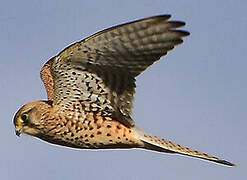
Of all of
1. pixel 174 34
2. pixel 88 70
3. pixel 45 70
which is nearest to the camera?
pixel 174 34

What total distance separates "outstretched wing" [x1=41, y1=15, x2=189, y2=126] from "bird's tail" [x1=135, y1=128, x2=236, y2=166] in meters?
0.34

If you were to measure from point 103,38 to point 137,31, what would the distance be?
48 centimetres

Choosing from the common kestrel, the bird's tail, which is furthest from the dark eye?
the bird's tail

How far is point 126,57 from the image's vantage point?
34.0ft

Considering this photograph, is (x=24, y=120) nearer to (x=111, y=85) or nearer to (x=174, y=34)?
(x=111, y=85)

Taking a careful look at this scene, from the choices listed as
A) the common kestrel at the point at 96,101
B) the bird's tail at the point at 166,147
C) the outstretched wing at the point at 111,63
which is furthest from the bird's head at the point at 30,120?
the bird's tail at the point at 166,147

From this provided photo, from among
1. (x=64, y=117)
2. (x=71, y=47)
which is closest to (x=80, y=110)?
(x=64, y=117)

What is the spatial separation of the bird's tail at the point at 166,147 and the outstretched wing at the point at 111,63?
0.34 meters

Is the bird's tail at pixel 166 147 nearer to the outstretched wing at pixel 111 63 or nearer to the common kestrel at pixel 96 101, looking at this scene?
the common kestrel at pixel 96 101

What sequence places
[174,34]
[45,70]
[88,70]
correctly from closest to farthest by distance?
[174,34] → [88,70] → [45,70]

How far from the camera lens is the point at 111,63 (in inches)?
412

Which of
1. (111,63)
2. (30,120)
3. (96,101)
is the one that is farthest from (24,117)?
(111,63)

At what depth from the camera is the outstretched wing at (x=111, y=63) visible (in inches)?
390

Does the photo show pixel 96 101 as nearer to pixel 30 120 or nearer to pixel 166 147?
pixel 30 120
